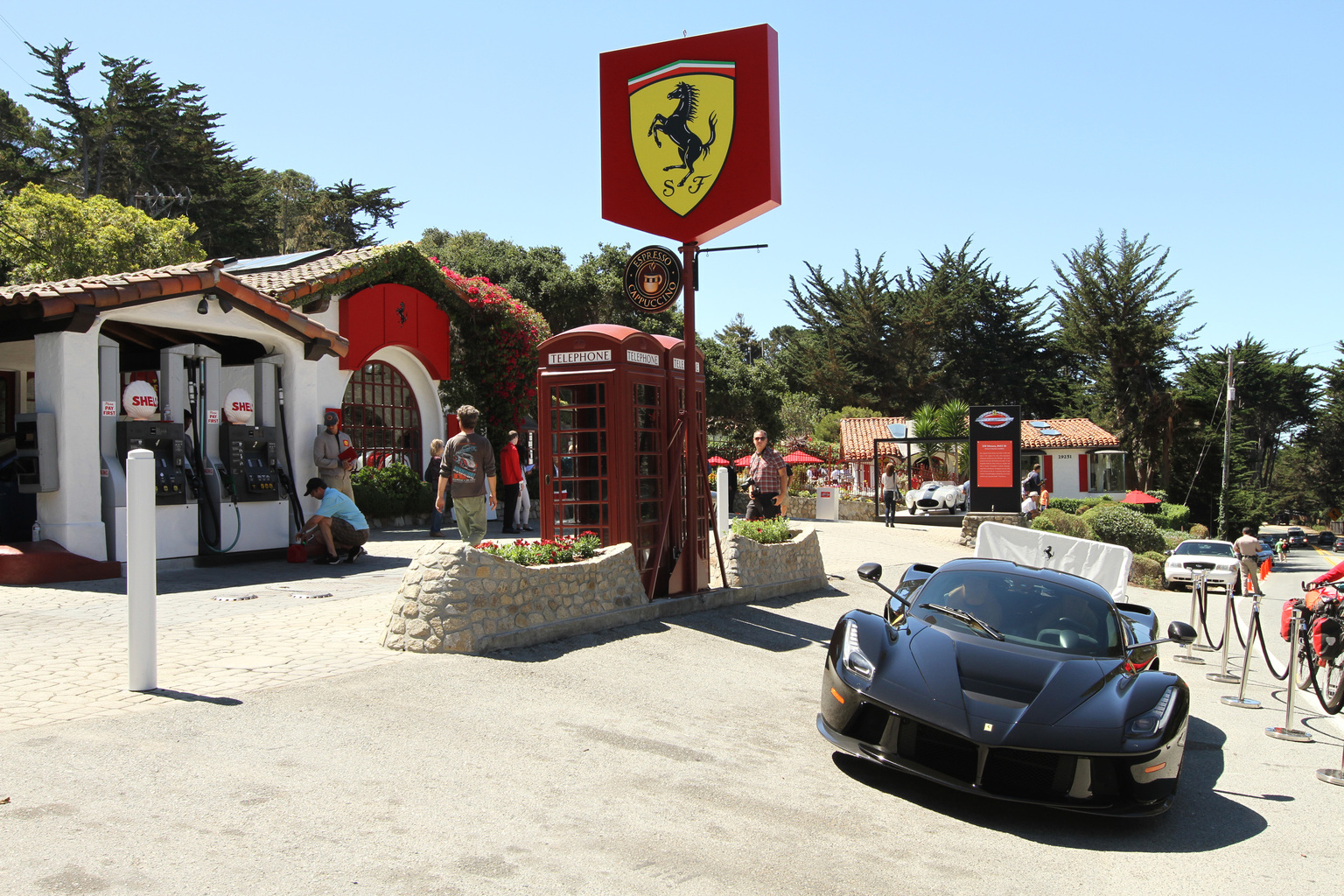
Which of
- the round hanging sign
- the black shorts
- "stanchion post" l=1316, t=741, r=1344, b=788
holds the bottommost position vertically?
"stanchion post" l=1316, t=741, r=1344, b=788

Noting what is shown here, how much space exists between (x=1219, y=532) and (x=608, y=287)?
32801 millimetres

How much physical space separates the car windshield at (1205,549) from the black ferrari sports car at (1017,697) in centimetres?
1723

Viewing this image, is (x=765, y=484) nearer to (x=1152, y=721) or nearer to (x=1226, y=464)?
(x=1152, y=721)

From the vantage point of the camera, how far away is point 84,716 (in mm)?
5180

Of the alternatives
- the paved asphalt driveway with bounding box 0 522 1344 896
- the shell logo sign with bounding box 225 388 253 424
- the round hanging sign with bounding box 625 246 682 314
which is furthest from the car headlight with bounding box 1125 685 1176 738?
the shell logo sign with bounding box 225 388 253 424

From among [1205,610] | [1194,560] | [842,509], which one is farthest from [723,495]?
[842,509]

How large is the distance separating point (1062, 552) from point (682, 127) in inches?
275

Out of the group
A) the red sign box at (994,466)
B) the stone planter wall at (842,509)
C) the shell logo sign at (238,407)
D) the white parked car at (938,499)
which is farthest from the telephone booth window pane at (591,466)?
the white parked car at (938,499)

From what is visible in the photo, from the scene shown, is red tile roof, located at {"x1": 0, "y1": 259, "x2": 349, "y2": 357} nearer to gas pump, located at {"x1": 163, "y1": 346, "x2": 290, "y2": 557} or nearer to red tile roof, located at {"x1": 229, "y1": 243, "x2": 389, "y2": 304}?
gas pump, located at {"x1": 163, "y1": 346, "x2": 290, "y2": 557}

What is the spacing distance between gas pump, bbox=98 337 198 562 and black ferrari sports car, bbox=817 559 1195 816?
842 cm

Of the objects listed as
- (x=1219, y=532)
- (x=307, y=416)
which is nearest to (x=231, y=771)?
(x=307, y=416)

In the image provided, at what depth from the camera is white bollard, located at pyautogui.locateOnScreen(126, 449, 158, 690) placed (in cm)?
560

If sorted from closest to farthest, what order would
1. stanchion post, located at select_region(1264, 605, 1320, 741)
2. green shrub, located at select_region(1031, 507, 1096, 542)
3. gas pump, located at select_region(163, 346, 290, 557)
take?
stanchion post, located at select_region(1264, 605, 1320, 741)
gas pump, located at select_region(163, 346, 290, 557)
green shrub, located at select_region(1031, 507, 1096, 542)

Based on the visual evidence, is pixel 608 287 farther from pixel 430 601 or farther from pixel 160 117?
pixel 430 601
